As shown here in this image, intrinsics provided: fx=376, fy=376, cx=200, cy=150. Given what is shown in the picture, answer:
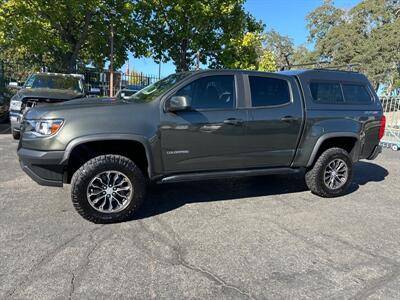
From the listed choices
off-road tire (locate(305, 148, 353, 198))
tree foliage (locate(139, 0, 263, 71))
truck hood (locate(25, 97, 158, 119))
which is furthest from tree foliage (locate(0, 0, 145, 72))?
off-road tire (locate(305, 148, 353, 198))

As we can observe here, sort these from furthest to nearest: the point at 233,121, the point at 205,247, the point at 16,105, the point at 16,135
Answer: the point at 16,135 → the point at 16,105 → the point at 233,121 → the point at 205,247

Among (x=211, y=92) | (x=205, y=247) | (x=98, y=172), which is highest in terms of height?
(x=211, y=92)

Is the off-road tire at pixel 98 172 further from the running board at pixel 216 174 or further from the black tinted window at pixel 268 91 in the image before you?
the black tinted window at pixel 268 91

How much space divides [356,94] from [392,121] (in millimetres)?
8758

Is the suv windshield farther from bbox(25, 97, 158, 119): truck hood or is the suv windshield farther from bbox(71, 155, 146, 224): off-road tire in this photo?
bbox(71, 155, 146, 224): off-road tire

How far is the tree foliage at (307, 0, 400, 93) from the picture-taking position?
3884cm

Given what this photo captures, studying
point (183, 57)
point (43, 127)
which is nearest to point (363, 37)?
point (183, 57)

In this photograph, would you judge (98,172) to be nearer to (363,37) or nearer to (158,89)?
(158,89)

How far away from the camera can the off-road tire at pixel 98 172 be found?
4262 mm

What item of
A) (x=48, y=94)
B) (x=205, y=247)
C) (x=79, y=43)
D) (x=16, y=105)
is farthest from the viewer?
(x=79, y=43)

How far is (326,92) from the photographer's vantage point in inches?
228

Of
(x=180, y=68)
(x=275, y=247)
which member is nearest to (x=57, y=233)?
(x=275, y=247)

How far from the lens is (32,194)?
5344 millimetres

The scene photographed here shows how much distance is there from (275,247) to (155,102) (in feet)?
7.18
